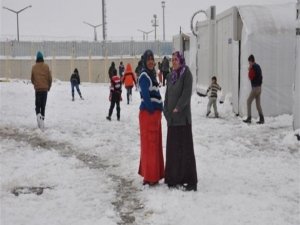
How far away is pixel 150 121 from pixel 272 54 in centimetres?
825

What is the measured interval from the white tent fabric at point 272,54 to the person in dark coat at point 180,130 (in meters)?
7.81

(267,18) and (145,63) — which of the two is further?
(267,18)

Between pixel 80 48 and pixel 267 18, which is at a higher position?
pixel 267 18

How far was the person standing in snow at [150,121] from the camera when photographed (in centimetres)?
723

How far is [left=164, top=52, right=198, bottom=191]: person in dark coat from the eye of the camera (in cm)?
699

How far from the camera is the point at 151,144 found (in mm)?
7262

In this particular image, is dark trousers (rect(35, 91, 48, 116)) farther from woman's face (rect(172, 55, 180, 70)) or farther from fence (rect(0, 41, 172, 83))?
fence (rect(0, 41, 172, 83))

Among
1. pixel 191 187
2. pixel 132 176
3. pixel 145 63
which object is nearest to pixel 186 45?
pixel 132 176

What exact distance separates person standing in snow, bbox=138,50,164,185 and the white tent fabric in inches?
304

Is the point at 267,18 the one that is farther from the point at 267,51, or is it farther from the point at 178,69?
the point at 178,69

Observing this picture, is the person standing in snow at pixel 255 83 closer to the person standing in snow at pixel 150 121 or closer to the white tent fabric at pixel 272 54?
the white tent fabric at pixel 272 54

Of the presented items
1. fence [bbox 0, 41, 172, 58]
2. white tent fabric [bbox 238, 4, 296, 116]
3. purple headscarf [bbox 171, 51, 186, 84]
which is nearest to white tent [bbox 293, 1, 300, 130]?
white tent fabric [bbox 238, 4, 296, 116]

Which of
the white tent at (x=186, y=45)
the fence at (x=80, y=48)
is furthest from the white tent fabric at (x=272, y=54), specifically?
the fence at (x=80, y=48)

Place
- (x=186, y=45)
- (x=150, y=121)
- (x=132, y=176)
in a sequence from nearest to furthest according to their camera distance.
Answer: (x=150, y=121)
(x=132, y=176)
(x=186, y=45)
